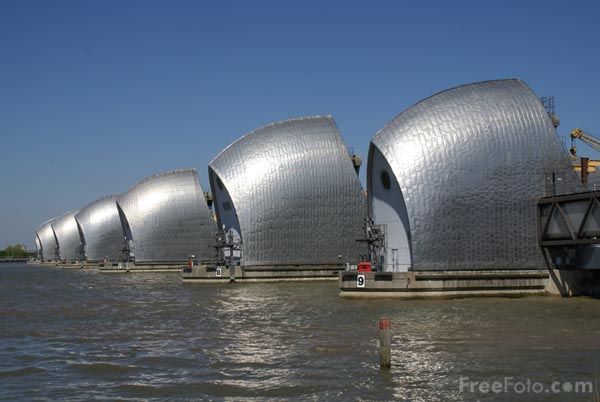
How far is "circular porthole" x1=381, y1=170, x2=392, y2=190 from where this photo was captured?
145ft

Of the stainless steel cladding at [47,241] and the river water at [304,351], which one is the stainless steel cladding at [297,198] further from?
the stainless steel cladding at [47,241]

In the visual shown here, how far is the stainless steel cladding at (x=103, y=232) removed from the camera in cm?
10638

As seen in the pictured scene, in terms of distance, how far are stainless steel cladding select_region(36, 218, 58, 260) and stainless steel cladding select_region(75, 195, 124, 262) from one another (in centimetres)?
5792

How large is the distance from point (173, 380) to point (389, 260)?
27747 millimetres

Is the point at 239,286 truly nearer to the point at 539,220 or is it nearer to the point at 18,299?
the point at 18,299

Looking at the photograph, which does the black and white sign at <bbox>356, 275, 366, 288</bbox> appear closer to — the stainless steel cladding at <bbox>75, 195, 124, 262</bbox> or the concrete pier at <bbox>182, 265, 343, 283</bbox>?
the concrete pier at <bbox>182, 265, 343, 283</bbox>

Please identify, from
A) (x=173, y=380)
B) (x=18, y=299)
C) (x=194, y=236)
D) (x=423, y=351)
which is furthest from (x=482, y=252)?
(x=194, y=236)

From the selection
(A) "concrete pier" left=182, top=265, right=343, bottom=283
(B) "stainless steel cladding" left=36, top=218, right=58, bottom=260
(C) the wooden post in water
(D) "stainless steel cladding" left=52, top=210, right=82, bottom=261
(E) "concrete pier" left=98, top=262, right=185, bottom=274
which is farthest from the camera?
(B) "stainless steel cladding" left=36, top=218, right=58, bottom=260

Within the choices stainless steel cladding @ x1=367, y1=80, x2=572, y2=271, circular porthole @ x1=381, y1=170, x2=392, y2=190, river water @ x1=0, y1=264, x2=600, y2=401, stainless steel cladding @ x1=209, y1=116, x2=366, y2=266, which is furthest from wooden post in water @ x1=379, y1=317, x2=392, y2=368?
stainless steel cladding @ x1=209, y1=116, x2=366, y2=266

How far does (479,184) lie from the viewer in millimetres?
40719

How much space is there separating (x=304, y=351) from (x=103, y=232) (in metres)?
89.5

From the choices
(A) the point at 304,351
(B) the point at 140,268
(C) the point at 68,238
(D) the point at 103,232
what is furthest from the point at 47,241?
(A) the point at 304,351

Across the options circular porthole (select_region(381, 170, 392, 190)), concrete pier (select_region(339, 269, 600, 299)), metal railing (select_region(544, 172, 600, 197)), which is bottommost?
concrete pier (select_region(339, 269, 600, 299))

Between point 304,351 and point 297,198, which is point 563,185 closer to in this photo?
point 297,198
